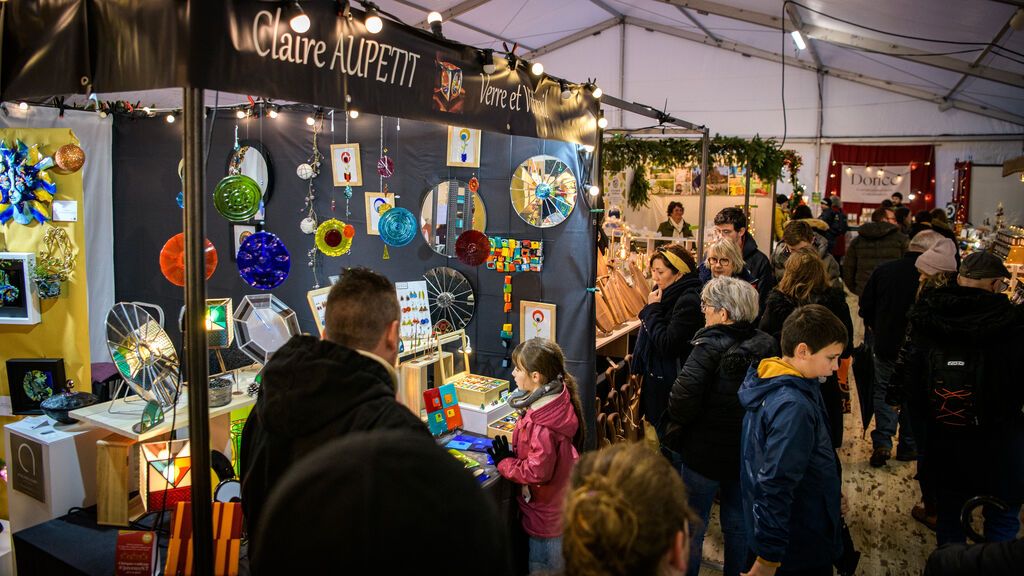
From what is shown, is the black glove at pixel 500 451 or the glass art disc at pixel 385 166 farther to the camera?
the glass art disc at pixel 385 166

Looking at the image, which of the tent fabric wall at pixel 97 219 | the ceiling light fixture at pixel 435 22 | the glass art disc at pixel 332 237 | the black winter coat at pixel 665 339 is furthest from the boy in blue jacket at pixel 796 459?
the tent fabric wall at pixel 97 219

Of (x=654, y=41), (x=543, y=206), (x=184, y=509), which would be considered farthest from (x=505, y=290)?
(x=654, y=41)

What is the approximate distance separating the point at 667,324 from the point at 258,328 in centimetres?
199

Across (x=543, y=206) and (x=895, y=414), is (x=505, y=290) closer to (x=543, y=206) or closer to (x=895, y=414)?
(x=543, y=206)

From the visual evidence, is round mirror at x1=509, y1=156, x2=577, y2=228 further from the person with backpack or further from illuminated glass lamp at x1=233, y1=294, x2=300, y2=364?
the person with backpack

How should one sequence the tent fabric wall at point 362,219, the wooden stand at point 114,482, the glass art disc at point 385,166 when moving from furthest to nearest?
the glass art disc at point 385,166, the tent fabric wall at point 362,219, the wooden stand at point 114,482

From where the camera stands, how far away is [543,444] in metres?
2.44

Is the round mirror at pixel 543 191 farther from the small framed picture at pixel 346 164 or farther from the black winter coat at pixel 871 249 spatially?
the black winter coat at pixel 871 249

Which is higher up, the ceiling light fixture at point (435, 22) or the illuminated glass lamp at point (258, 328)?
the ceiling light fixture at point (435, 22)

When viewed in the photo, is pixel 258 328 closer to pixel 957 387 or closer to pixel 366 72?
pixel 366 72

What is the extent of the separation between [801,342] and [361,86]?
1.61 meters

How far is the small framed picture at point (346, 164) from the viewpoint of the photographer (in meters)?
4.36

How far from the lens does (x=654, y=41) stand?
41.4 feet

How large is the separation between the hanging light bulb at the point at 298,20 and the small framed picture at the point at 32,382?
2.77 meters
